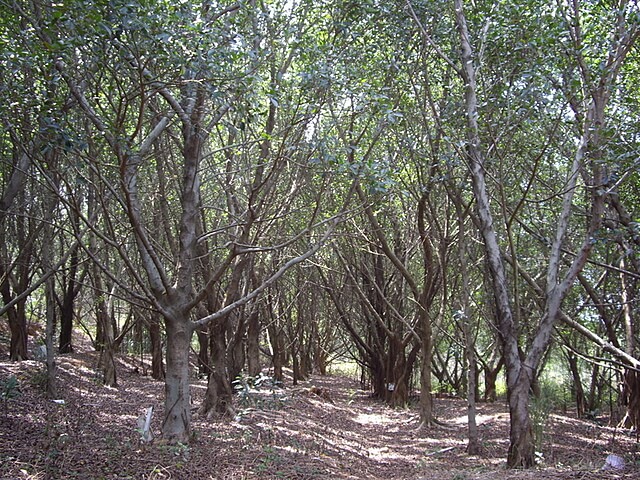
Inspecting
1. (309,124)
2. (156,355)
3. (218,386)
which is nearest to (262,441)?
(218,386)

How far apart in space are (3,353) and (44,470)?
10786 millimetres

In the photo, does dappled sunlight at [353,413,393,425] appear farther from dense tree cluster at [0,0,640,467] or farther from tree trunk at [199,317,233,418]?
tree trunk at [199,317,233,418]

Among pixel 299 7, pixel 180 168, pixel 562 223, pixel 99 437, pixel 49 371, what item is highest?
pixel 299 7

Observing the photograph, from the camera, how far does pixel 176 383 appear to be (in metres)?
7.93

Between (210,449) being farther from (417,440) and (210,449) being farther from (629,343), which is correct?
(629,343)

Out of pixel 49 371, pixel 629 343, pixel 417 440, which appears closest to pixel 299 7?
pixel 49 371

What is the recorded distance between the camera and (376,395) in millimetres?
19422

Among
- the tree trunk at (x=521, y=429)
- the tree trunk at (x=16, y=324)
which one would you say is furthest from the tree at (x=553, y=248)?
the tree trunk at (x=16, y=324)

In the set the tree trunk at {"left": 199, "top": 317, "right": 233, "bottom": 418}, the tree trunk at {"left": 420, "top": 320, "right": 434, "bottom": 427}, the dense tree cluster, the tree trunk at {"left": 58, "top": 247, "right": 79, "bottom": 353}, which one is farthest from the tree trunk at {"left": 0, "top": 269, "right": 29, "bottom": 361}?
the tree trunk at {"left": 420, "top": 320, "right": 434, "bottom": 427}

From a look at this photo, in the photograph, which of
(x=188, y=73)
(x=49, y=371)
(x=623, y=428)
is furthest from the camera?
(x=623, y=428)

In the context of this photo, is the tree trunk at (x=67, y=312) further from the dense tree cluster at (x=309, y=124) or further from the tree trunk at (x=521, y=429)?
the tree trunk at (x=521, y=429)

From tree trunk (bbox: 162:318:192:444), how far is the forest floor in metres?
0.29

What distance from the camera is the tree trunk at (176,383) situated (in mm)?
7895

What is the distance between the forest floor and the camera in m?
6.62
